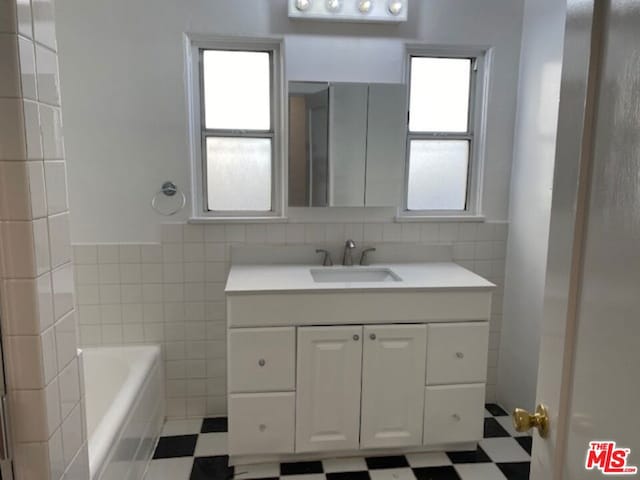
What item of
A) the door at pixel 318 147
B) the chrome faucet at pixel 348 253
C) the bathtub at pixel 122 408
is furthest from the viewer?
the chrome faucet at pixel 348 253

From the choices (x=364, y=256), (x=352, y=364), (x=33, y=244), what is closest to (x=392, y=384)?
(x=352, y=364)

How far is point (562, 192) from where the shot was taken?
794mm

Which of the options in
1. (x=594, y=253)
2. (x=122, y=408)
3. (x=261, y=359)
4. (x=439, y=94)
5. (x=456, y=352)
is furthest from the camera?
(x=439, y=94)

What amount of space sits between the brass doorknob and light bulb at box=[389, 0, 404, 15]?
2.09 meters

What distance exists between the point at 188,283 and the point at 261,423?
834 millimetres

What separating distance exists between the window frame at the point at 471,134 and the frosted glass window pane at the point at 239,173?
2.55 ft

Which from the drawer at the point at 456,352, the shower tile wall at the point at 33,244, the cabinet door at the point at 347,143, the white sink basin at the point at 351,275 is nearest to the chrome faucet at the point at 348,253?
the white sink basin at the point at 351,275

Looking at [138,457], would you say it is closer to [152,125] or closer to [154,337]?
[154,337]

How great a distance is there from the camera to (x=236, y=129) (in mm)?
2512

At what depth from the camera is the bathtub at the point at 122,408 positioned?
1647mm

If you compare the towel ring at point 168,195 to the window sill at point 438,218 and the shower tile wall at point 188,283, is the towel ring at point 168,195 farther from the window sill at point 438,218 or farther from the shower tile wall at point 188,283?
the window sill at point 438,218

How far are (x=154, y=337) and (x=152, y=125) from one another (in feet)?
3.65

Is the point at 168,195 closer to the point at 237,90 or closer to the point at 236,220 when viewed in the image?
the point at 236,220

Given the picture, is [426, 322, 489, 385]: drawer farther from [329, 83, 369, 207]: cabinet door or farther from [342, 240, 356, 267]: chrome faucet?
[329, 83, 369, 207]: cabinet door
